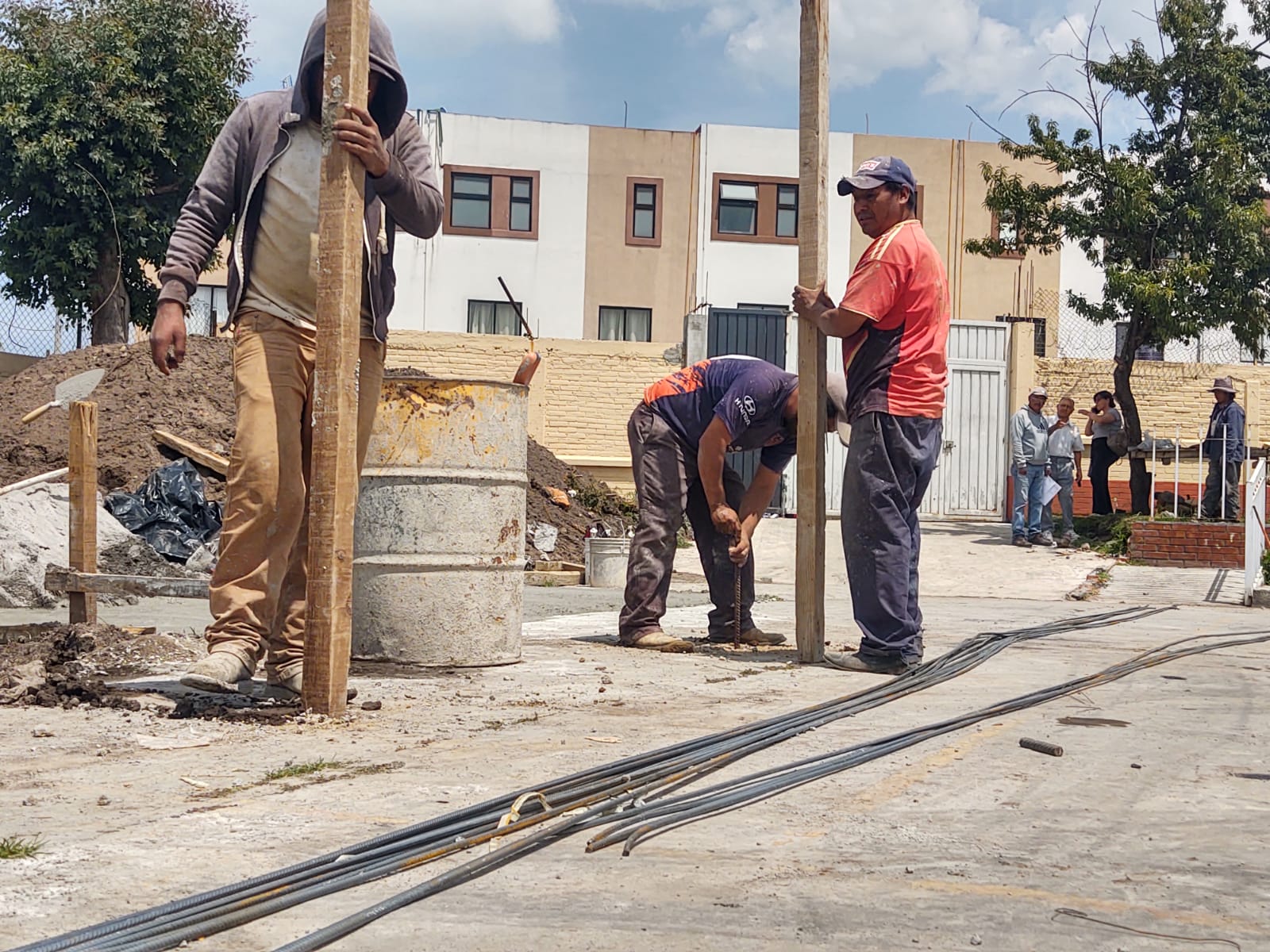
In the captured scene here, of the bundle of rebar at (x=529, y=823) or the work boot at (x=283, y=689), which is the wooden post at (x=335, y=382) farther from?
the bundle of rebar at (x=529, y=823)

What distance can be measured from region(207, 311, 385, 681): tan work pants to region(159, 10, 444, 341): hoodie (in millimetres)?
237

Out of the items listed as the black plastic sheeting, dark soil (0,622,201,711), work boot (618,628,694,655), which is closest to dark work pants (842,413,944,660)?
work boot (618,628,694,655)

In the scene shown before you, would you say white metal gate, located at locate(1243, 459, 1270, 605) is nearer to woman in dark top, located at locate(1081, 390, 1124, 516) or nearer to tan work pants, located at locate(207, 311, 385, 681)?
woman in dark top, located at locate(1081, 390, 1124, 516)

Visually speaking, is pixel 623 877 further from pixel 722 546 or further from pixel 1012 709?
pixel 722 546

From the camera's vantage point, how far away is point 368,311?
4930 mm

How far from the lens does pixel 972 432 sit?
70.0 feet

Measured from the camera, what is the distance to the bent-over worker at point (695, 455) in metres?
6.67

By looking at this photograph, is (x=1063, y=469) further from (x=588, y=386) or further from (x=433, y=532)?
(x=433, y=532)

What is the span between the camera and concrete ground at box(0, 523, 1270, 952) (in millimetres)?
2359

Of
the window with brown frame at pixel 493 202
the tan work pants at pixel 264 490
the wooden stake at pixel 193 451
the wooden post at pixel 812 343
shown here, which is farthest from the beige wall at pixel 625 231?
the tan work pants at pixel 264 490

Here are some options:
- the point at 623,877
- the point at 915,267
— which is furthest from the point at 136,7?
the point at 623,877

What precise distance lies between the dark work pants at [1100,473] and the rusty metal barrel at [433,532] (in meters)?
13.8

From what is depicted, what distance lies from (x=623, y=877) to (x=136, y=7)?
78.1ft

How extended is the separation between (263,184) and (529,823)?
2685 millimetres
